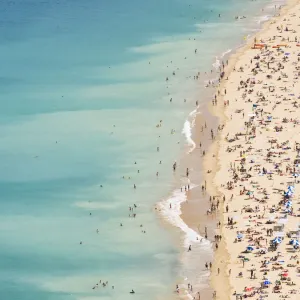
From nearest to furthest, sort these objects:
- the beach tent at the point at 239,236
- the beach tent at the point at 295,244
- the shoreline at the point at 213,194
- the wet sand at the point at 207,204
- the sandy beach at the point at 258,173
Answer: the shoreline at the point at 213,194 < the sandy beach at the point at 258,173 < the wet sand at the point at 207,204 < the beach tent at the point at 295,244 < the beach tent at the point at 239,236

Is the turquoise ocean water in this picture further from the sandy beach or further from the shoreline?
the sandy beach

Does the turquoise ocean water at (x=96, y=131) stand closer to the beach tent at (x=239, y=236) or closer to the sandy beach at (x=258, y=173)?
the sandy beach at (x=258, y=173)

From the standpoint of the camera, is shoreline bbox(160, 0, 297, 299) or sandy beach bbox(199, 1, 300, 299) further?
sandy beach bbox(199, 1, 300, 299)

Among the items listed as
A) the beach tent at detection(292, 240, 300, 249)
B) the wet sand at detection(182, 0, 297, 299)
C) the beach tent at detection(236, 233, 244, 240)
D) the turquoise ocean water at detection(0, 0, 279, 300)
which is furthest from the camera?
the beach tent at detection(236, 233, 244, 240)

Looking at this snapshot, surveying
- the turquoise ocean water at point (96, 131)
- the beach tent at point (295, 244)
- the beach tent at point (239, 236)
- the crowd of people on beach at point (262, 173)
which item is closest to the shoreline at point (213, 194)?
the crowd of people on beach at point (262, 173)

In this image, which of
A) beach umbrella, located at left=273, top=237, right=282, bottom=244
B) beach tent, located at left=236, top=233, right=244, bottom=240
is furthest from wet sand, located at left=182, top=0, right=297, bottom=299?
beach umbrella, located at left=273, top=237, right=282, bottom=244

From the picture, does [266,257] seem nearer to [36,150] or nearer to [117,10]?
[36,150]

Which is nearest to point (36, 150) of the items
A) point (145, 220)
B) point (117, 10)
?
point (145, 220)
